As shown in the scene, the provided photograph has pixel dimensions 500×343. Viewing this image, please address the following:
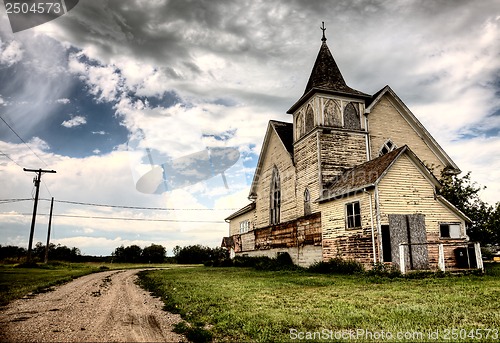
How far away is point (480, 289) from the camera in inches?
394

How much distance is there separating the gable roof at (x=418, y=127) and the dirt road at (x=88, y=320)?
21107 millimetres

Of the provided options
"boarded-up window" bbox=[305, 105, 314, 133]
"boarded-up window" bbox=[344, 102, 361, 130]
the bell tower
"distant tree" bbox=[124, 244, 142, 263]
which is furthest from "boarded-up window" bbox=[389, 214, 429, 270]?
"distant tree" bbox=[124, 244, 142, 263]

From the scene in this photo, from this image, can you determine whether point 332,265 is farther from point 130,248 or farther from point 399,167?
point 130,248

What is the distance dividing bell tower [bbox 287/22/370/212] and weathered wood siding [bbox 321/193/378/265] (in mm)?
1966

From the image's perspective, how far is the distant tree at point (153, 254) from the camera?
224 ft

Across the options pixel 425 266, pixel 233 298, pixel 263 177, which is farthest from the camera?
pixel 263 177

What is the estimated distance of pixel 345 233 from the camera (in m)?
18.3

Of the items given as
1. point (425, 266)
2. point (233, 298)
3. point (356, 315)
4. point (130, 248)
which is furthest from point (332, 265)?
point (130, 248)

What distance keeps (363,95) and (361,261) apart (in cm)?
1198

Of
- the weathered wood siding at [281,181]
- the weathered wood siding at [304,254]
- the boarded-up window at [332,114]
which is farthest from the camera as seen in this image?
the weathered wood siding at [281,181]

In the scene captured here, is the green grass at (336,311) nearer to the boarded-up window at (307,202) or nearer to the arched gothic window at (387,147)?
the boarded-up window at (307,202)

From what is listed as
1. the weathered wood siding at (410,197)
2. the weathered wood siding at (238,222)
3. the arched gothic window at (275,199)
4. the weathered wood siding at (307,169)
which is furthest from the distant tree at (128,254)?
the weathered wood siding at (410,197)

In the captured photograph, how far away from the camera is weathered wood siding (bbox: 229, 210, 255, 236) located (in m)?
34.1

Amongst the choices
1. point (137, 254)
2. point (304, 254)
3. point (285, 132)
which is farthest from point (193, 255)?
point (304, 254)
